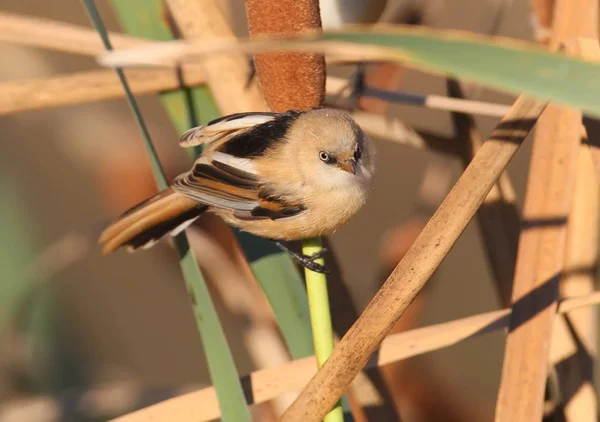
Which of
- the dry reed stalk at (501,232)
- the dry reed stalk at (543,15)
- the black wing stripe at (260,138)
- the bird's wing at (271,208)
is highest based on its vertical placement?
the dry reed stalk at (543,15)

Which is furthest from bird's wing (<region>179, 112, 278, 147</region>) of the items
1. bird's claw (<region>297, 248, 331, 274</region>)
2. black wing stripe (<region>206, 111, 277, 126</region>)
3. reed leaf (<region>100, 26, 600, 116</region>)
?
reed leaf (<region>100, 26, 600, 116</region>)

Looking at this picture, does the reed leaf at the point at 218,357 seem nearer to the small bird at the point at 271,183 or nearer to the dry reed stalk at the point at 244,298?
the small bird at the point at 271,183

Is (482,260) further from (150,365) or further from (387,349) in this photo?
(387,349)

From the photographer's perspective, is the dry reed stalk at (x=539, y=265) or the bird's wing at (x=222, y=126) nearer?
the dry reed stalk at (x=539, y=265)

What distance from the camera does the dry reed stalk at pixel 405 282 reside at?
768mm

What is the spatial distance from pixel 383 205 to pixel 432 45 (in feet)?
5.98

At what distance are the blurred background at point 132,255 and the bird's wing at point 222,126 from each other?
43 cm

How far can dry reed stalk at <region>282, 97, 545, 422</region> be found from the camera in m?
0.77

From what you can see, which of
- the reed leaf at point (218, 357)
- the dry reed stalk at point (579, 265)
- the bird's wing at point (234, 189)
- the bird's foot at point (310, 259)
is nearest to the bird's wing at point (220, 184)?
the bird's wing at point (234, 189)

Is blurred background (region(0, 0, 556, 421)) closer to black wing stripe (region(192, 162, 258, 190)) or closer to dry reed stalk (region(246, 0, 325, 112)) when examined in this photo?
black wing stripe (region(192, 162, 258, 190))

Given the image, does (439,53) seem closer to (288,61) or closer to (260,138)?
(288,61)

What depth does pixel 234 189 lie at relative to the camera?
1229 mm

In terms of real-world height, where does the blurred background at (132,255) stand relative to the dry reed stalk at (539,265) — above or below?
above

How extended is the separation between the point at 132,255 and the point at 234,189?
1.10m
